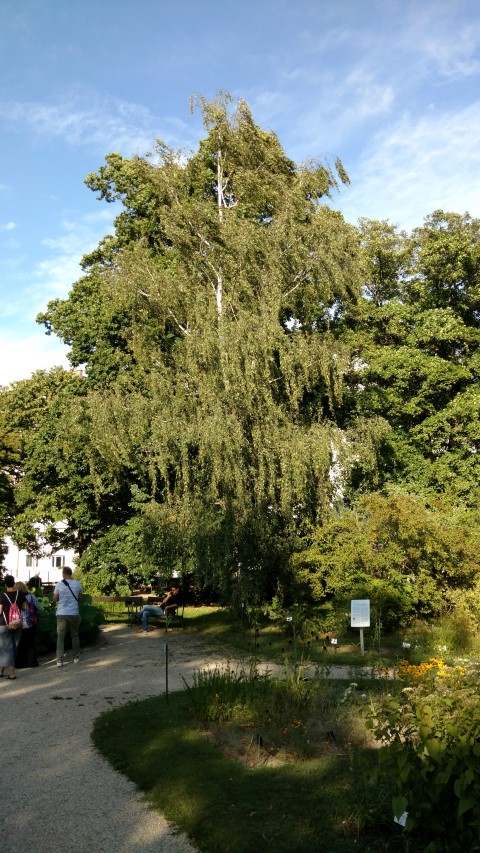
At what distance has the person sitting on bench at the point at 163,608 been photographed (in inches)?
652

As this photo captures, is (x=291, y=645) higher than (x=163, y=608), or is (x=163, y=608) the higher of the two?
(x=163, y=608)

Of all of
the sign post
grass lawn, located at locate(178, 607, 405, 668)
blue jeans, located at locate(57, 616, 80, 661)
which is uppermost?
the sign post

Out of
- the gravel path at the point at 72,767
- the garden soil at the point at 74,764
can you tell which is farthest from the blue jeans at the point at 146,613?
the gravel path at the point at 72,767

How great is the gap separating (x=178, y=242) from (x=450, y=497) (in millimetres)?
10414

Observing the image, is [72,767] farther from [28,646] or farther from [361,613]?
[28,646]

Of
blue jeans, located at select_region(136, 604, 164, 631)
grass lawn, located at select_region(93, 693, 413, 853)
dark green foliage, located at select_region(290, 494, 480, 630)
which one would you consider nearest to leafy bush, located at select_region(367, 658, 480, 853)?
grass lawn, located at select_region(93, 693, 413, 853)

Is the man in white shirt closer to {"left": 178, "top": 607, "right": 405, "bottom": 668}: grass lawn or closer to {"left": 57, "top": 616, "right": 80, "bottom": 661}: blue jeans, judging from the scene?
{"left": 57, "top": 616, "right": 80, "bottom": 661}: blue jeans

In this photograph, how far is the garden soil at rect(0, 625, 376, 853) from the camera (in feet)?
16.2

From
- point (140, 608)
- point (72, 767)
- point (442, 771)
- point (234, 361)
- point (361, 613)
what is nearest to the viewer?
point (442, 771)

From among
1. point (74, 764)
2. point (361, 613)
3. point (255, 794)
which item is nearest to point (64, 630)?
point (361, 613)

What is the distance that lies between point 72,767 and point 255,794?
1977 mm

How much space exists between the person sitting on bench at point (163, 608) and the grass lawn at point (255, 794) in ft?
30.5

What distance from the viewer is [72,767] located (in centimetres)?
650

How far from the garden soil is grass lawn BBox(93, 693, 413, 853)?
7.1 inches
